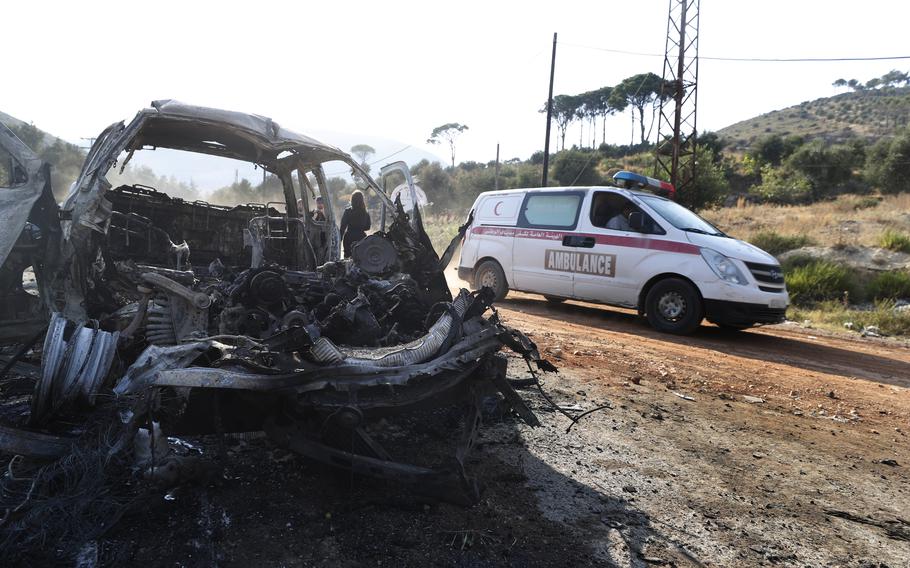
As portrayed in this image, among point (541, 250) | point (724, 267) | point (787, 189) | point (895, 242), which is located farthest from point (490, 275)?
point (787, 189)

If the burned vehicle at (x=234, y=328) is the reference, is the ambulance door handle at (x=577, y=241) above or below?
above

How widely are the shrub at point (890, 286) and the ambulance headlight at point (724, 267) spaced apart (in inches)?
216

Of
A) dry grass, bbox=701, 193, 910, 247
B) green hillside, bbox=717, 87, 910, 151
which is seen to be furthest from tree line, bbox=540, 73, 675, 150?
dry grass, bbox=701, 193, 910, 247

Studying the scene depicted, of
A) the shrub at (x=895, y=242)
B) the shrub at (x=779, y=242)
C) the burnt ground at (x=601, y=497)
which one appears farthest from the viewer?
the shrub at (x=779, y=242)

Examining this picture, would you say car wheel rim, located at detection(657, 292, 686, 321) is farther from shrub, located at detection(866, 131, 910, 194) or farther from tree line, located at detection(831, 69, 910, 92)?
tree line, located at detection(831, 69, 910, 92)

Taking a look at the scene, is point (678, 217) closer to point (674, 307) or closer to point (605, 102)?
point (674, 307)

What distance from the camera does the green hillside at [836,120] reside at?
5147 cm

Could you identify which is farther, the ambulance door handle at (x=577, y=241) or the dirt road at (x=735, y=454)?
the ambulance door handle at (x=577, y=241)

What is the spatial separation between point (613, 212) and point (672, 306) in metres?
1.70

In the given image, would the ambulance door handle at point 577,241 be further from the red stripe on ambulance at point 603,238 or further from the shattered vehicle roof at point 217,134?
the shattered vehicle roof at point 217,134

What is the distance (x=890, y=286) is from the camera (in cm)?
1073

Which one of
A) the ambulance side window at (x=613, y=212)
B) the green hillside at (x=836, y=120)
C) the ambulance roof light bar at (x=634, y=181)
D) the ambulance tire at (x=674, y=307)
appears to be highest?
the green hillside at (x=836, y=120)

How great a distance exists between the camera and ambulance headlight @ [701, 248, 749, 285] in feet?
23.6

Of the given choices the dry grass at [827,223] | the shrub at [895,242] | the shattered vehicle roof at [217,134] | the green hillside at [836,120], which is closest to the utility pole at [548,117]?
the dry grass at [827,223]
